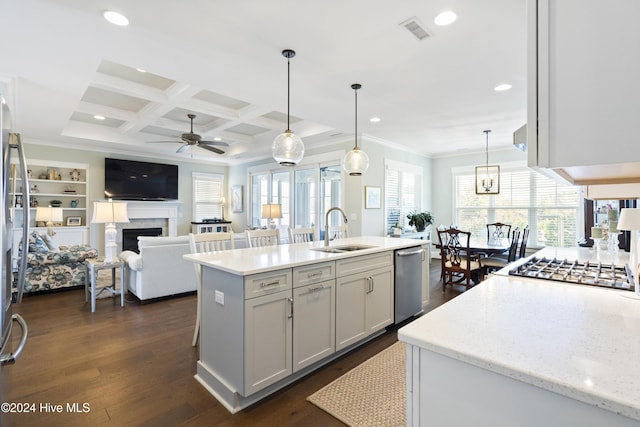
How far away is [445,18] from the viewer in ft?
7.50

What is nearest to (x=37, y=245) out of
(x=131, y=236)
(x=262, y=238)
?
(x=131, y=236)

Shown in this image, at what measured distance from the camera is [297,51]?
2.77m

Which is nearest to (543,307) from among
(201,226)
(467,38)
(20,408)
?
(467,38)

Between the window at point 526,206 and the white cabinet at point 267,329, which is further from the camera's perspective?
the window at point 526,206

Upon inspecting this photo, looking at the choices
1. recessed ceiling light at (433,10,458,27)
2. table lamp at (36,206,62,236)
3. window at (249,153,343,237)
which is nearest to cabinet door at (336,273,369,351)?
recessed ceiling light at (433,10,458,27)

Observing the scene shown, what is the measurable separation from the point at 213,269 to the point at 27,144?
663 cm

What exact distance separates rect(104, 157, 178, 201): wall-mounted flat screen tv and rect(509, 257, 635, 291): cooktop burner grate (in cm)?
774

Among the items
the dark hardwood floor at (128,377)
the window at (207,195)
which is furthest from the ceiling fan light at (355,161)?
the window at (207,195)

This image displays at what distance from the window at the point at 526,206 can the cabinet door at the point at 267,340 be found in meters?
6.22

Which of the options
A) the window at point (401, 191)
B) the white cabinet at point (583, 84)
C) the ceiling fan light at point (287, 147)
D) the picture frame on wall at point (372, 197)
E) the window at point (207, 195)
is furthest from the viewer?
the window at point (207, 195)

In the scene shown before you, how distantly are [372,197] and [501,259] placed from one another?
246cm

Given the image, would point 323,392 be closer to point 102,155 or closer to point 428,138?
point 428,138

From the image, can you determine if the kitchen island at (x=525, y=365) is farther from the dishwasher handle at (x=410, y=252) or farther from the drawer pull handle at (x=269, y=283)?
the dishwasher handle at (x=410, y=252)

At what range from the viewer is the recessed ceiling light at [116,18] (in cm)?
224
